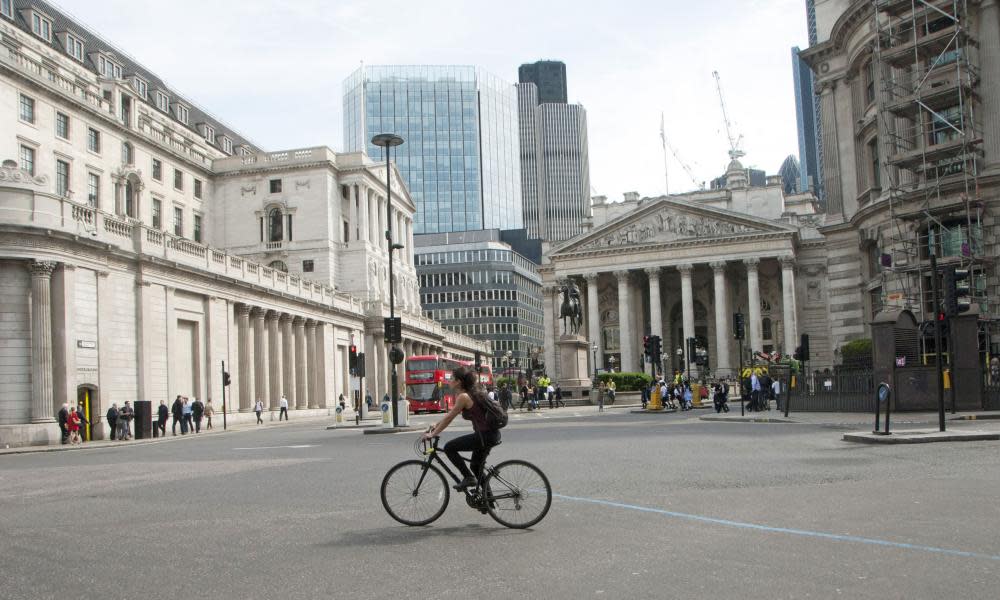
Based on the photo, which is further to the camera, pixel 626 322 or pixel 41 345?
pixel 626 322

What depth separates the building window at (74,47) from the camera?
2468 inches

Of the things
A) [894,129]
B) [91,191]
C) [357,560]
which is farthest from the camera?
[91,191]

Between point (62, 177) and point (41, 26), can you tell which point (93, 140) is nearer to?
point (62, 177)

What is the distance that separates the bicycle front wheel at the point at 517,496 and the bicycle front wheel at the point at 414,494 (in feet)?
1.87

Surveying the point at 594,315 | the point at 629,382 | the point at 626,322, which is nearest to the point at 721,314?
the point at 626,322

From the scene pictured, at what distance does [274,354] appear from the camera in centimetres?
5647

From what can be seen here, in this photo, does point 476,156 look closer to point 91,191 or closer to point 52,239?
point 91,191

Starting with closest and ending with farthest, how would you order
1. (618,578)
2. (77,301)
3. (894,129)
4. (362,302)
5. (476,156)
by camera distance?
(618,578) < (77,301) < (894,129) < (362,302) < (476,156)

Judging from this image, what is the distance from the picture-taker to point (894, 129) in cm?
3925

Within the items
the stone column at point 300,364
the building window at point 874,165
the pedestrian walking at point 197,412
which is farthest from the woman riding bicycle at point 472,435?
the stone column at point 300,364

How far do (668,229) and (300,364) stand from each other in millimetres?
44506

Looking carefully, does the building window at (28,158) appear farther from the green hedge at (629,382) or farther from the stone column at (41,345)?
the green hedge at (629,382)

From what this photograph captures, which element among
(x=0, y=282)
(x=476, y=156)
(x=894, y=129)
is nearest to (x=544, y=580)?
(x=0, y=282)

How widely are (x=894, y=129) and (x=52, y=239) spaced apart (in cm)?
3313
